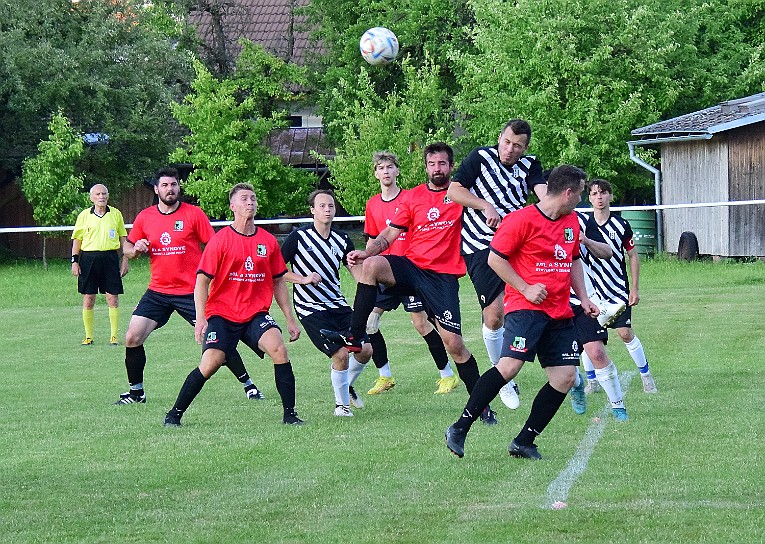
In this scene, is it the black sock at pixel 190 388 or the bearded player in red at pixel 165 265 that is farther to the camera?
the bearded player in red at pixel 165 265

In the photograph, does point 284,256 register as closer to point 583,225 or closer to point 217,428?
point 217,428

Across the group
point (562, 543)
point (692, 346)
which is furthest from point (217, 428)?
point (692, 346)

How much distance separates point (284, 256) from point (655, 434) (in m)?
3.37

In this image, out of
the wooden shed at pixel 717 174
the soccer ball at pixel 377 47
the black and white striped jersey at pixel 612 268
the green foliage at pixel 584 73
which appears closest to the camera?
the black and white striped jersey at pixel 612 268

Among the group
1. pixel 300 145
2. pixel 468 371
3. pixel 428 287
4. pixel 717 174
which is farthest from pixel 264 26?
pixel 468 371

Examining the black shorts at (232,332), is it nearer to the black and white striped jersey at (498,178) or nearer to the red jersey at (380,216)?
the black and white striped jersey at (498,178)

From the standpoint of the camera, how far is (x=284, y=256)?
10.2 meters

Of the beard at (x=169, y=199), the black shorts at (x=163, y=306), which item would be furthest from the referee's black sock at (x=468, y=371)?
the beard at (x=169, y=199)

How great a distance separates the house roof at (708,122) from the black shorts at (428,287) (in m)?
19.1

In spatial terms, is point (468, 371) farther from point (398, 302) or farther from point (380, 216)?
point (398, 302)

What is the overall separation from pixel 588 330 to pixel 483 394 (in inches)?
90.3

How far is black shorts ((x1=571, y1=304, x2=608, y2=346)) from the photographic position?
9719 mm

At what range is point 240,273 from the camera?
946cm

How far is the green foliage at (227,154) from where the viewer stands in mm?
34281
